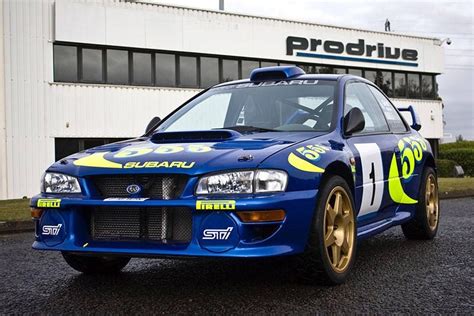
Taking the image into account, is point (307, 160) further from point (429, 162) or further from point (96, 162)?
point (429, 162)

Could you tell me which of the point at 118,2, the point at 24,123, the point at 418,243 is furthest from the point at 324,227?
the point at 118,2

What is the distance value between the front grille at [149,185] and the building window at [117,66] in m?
16.0

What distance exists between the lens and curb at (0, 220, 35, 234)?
27.9 feet

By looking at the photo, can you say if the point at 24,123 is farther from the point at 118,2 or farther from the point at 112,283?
the point at 112,283

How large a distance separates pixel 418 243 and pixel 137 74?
1517 cm

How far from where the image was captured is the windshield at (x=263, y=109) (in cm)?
462

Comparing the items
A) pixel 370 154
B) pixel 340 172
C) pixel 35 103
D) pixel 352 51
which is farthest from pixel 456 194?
pixel 352 51

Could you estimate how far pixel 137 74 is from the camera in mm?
19812

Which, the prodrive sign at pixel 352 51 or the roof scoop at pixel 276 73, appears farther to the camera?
the prodrive sign at pixel 352 51

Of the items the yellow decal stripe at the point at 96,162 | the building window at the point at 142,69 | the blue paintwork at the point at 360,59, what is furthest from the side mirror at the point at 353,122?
the blue paintwork at the point at 360,59

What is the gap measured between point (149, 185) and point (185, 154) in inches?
11.7

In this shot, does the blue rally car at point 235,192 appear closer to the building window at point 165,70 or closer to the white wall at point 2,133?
the white wall at point 2,133

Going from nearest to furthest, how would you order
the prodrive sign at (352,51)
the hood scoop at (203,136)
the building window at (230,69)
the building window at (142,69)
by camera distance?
the hood scoop at (203,136), the building window at (142,69), the building window at (230,69), the prodrive sign at (352,51)

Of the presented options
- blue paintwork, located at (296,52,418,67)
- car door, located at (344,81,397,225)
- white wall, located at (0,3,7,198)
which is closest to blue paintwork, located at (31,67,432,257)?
car door, located at (344,81,397,225)
